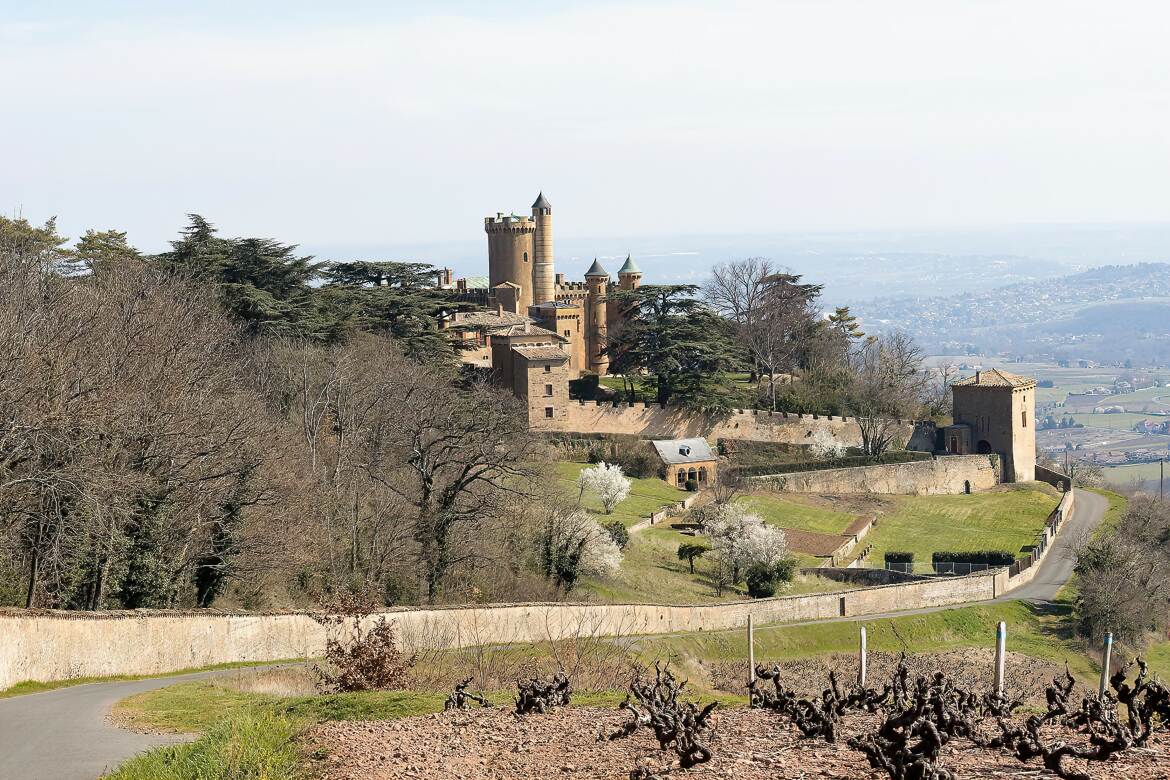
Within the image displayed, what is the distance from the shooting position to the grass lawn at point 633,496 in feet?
136

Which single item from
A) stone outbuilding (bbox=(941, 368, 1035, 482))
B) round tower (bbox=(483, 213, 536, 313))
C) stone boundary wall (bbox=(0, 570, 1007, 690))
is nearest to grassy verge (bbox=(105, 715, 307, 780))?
stone boundary wall (bbox=(0, 570, 1007, 690))

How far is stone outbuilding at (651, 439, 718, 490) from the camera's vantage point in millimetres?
48438

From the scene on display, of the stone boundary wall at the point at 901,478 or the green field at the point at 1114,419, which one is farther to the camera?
the green field at the point at 1114,419

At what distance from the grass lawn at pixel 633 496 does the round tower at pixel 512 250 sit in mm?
26205

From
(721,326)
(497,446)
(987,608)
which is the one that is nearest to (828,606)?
(987,608)

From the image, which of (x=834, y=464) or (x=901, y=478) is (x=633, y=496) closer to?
(x=834, y=464)

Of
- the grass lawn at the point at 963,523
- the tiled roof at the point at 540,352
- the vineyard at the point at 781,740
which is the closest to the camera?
the vineyard at the point at 781,740

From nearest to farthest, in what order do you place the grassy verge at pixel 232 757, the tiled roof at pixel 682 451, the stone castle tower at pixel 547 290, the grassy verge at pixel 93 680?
the grassy verge at pixel 232 757, the grassy verge at pixel 93 680, the tiled roof at pixel 682 451, the stone castle tower at pixel 547 290

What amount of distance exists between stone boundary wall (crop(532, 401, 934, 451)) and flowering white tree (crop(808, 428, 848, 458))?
0.77ft

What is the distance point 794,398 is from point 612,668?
1482 inches

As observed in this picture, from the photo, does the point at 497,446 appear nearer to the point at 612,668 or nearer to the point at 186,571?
the point at 186,571

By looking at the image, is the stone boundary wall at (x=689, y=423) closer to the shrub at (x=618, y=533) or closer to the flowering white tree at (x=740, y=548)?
the shrub at (x=618, y=533)

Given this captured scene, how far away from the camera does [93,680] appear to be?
18.7m

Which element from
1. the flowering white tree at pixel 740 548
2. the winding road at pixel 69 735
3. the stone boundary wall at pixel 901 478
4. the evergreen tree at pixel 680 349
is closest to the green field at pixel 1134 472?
the stone boundary wall at pixel 901 478
